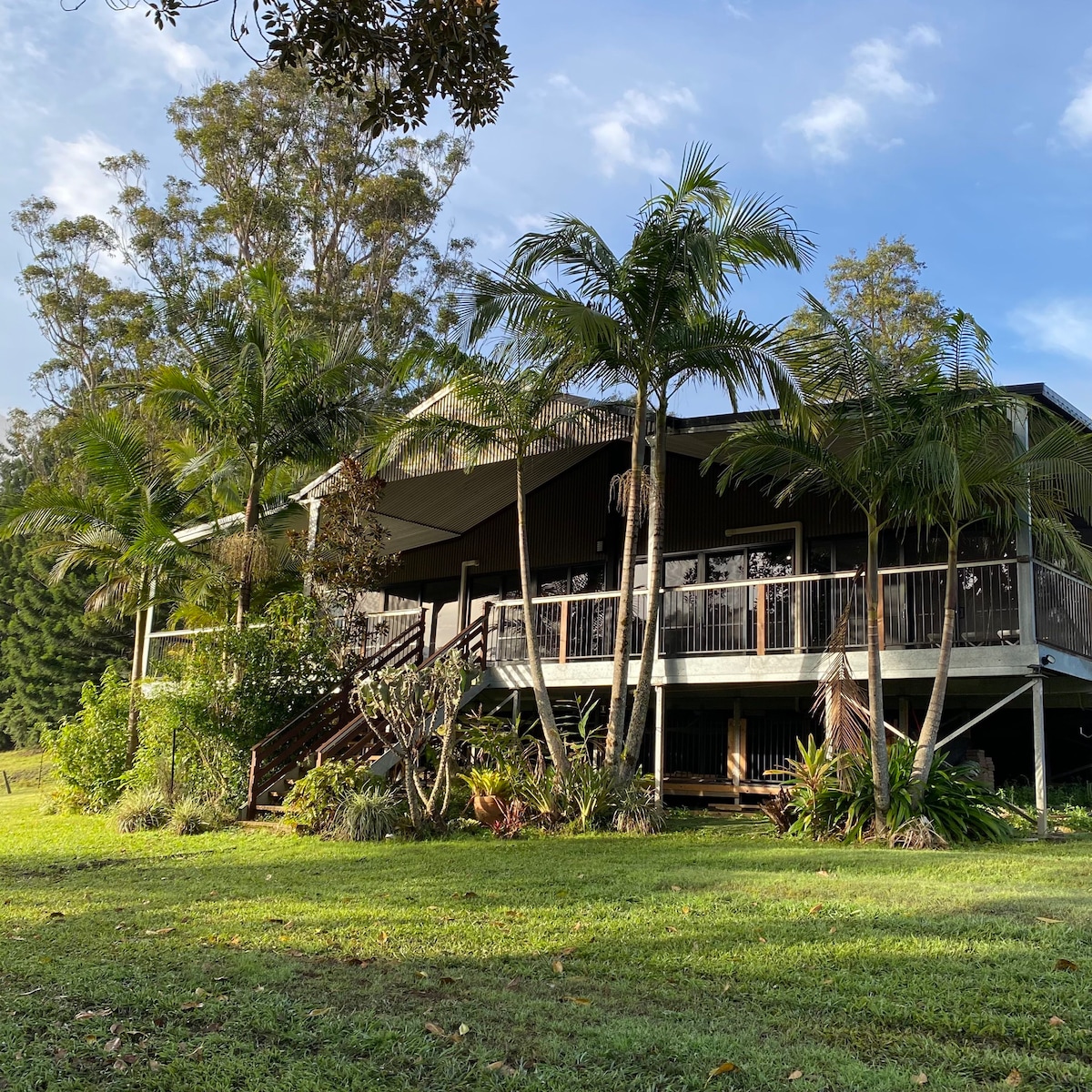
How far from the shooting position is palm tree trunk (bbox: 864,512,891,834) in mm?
10703

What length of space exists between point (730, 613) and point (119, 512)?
35.2 ft

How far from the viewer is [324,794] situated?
12414 millimetres

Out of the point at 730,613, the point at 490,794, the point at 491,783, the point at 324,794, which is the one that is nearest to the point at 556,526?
the point at 730,613

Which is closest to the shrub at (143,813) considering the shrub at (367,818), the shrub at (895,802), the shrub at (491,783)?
the shrub at (367,818)

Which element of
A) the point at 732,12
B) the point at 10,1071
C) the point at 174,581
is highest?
the point at 732,12

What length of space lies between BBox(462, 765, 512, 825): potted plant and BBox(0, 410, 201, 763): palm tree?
7.56 metres

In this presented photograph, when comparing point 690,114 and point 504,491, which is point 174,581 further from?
point 690,114

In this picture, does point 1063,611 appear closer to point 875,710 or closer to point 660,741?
point 875,710

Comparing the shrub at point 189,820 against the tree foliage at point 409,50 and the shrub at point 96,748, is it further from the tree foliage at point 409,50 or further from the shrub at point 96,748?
the tree foliage at point 409,50

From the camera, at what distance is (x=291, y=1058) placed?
14.3ft

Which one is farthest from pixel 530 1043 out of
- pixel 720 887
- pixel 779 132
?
pixel 779 132

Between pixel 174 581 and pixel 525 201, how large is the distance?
9.55 meters

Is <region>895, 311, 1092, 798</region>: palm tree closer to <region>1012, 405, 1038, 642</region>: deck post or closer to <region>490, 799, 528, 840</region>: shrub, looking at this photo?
<region>1012, 405, 1038, 642</region>: deck post

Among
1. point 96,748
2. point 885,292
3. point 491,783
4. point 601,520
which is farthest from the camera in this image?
point 885,292
